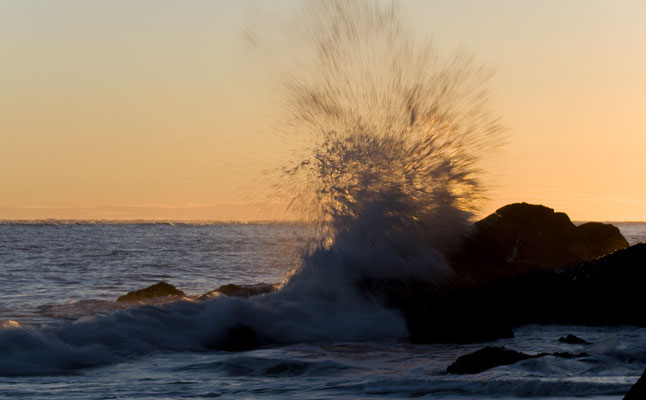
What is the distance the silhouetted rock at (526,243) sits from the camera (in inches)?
582

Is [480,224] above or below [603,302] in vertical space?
above

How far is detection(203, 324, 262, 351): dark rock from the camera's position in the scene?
1085cm

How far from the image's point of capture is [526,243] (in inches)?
614

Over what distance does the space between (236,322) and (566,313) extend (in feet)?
17.0

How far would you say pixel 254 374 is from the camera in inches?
334

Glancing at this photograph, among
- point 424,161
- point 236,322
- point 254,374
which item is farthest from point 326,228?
point 254,374

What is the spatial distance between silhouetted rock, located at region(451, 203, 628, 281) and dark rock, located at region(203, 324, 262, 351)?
4.68 metres

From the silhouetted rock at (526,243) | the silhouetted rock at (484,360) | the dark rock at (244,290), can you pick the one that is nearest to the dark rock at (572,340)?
the silhouetted rock at (484,360)

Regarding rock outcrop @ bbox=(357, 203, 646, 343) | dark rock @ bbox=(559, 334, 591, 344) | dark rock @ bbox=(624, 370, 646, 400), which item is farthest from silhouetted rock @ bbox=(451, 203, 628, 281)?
dark rock @ bbox=(624, 370, 646, 400)

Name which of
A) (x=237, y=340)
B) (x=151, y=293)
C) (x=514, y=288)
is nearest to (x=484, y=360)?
(x=237, y=340)

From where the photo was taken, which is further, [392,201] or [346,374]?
[392,201]

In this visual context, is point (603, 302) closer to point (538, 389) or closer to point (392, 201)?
point (392, 201)

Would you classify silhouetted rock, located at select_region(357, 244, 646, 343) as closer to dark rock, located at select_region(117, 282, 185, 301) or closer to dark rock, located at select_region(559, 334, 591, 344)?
dark rock, located at select_region(559, 334, 591, 344)

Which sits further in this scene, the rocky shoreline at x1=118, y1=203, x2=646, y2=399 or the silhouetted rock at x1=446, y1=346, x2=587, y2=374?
the rocky shoreline at x1=118, y1=203, x2=646, y2=399
